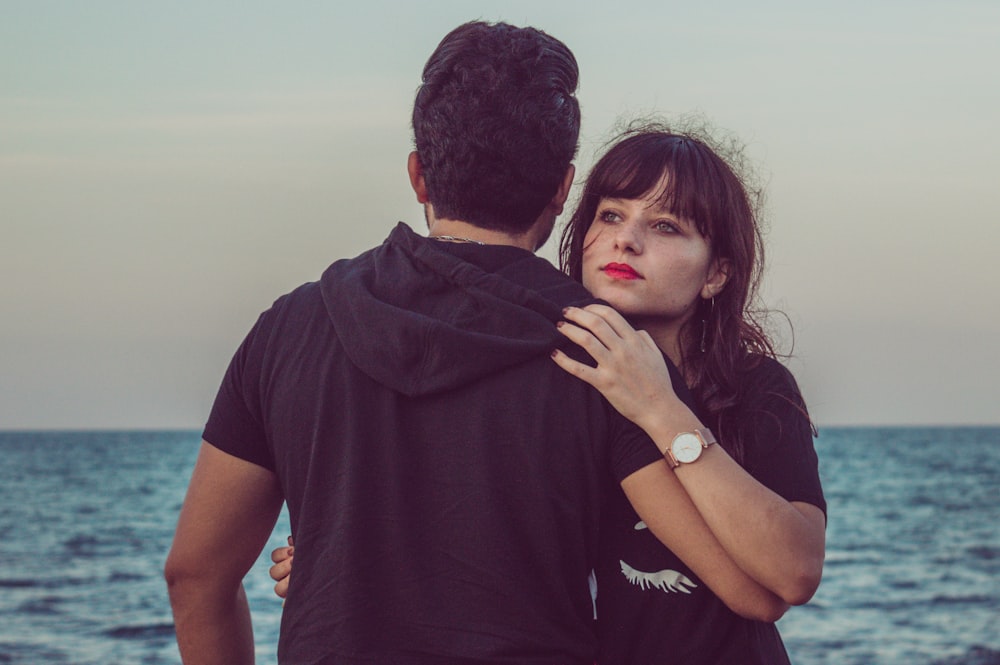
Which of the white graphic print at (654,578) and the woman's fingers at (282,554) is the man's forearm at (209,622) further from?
the white graphic print at (654,578)

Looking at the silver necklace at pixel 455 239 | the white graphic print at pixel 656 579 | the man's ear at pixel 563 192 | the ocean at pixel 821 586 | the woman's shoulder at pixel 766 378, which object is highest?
the man's ear at pixel 563 192

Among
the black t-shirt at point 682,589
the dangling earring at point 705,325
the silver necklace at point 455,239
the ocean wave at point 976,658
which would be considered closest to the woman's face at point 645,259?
the dangling earring at point 705,325

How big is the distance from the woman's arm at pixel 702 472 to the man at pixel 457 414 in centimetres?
4

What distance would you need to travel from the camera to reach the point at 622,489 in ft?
7.59

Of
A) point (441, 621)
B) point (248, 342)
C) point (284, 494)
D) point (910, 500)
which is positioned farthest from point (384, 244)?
point (910, 500)

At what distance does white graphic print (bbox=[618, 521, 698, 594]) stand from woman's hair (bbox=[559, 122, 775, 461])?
1.24 ft

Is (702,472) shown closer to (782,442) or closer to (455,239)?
(782,442)

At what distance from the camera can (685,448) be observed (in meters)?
2.23

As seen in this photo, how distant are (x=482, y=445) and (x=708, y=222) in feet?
3.55

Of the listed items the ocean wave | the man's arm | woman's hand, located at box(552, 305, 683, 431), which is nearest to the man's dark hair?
woman's hand, located at box(552, 305, 683, 431)

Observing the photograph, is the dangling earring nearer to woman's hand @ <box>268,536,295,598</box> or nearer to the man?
the man

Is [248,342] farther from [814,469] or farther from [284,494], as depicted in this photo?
[814,469]

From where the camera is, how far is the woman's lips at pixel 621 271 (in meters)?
2.85

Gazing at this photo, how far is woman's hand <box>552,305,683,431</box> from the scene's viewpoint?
2178 millimetres
